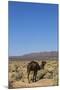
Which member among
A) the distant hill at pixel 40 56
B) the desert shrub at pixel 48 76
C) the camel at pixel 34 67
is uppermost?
the distant hill at pixel 40 56

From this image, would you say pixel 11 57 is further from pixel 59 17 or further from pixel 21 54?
pixel 59 17

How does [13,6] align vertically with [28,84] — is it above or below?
above

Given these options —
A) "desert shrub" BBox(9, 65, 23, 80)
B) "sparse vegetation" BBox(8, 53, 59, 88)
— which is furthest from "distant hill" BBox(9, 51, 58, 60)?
"desert shrub" BBox(9, 65, 23, 80)

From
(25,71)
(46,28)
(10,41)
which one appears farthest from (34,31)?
(25,71)

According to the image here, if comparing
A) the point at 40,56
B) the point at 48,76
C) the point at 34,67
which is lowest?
the point at 48,76

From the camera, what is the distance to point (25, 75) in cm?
236

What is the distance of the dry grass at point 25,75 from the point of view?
2.32 meters

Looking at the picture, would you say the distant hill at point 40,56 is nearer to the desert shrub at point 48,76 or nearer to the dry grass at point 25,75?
the dry grass at point 25,75

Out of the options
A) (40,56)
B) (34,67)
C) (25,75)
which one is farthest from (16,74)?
(40,56)

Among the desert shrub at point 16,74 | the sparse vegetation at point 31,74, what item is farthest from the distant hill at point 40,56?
the desert shrub at point 16,74

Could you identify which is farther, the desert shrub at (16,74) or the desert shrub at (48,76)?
the desert shrub at (48,76)

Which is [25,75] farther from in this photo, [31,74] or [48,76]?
[48,76]

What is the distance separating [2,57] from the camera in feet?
7.48

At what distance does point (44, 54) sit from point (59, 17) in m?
0.45
